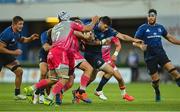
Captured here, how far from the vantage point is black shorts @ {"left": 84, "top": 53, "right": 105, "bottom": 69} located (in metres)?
21.6

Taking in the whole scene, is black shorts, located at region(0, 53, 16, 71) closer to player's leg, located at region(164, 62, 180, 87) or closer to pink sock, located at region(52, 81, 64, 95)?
pink sock, located at region(52, 81, 64, 95)

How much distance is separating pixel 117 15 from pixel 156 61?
28.4m

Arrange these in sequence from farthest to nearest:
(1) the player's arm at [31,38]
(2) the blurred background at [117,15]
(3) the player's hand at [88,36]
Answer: (2) the blurred background at [117,15] → (1) the player's arm at [31,38] → (3) the player's hand at [88,36]

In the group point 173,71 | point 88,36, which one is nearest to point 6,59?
point 88,36

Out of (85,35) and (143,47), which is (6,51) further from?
(143,47)

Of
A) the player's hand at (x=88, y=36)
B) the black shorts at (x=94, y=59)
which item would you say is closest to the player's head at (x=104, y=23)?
the black shorts at (x=94, y=59)

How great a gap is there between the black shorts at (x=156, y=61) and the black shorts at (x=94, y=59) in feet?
5.35

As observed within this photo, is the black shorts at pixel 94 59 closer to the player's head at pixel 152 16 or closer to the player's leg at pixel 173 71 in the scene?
the player's head at pixel 152 16

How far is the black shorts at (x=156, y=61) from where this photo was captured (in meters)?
21.9

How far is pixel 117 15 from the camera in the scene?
50281 mm

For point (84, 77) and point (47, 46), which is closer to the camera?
point (47, 46)

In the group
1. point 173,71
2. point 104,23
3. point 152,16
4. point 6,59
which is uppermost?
point 152,16

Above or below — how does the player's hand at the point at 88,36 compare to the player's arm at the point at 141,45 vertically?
above

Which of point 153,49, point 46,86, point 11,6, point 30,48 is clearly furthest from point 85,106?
point 30,48
